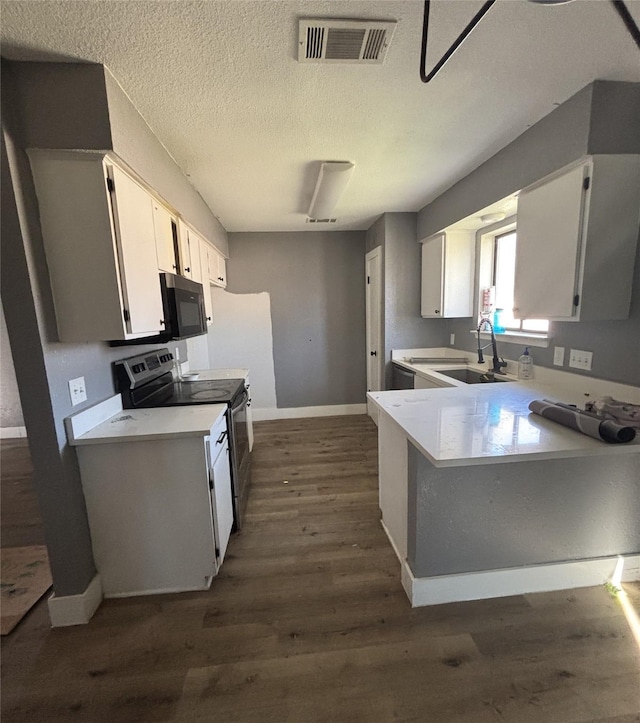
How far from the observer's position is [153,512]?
5.39ft

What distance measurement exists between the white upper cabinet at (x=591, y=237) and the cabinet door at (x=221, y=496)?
2049 mm

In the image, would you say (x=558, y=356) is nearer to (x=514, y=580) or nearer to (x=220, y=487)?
(x=514, y=580)

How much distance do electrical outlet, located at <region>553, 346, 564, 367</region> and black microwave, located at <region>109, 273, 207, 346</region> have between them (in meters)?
2.48

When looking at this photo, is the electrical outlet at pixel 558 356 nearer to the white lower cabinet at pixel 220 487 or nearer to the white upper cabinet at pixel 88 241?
the white lower cabinet at pixel 220 487

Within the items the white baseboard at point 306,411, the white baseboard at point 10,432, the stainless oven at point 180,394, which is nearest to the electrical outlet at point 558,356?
the stainless oven at point 180,394

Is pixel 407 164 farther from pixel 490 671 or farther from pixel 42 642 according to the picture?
pixel 42 642

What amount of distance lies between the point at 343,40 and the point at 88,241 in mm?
1364

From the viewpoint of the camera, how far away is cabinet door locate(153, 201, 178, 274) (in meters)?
1.94

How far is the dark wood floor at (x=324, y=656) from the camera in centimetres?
121

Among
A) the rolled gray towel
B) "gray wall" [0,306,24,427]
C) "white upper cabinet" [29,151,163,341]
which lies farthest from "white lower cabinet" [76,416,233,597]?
"gray wall" [0,306,24,427]

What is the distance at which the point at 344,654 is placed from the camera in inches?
54.8

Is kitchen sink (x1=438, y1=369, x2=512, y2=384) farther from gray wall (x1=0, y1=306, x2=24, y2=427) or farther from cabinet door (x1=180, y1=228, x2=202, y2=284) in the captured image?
gray wall (x1=0, y1=306, x2=24, y2=427)

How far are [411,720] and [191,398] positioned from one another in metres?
1.87

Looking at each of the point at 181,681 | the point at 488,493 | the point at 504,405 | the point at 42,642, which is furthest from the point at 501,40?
the point at 42,642
